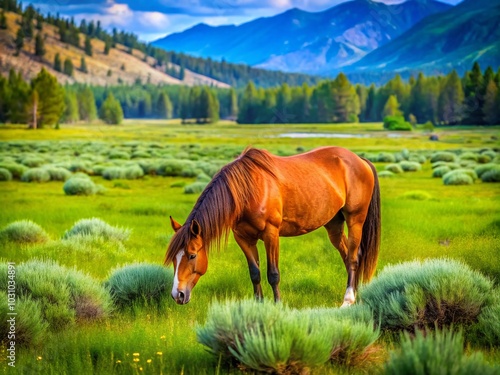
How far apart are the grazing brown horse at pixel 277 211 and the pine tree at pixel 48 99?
90653 millimetres

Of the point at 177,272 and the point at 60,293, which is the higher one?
the point at 177,272

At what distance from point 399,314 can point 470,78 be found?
72216 millimetres

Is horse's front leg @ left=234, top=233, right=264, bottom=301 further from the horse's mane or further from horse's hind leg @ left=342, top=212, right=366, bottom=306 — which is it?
horse's hind leg @ left=342, top=212, right=366, bottom=306

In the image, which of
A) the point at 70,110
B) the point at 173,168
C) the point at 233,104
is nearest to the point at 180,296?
the point at 173,168

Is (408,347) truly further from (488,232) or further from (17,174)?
(17,174)

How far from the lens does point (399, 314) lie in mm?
6949

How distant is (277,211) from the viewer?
8.25 m

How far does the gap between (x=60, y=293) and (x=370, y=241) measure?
494 centimetres

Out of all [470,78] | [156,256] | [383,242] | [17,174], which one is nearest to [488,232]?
[383,242]

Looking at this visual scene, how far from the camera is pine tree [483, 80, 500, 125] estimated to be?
60.1 metres

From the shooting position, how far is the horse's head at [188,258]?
7.11 meters

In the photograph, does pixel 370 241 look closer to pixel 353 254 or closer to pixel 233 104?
pixel 353 254

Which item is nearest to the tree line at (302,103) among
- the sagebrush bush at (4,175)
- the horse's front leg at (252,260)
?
the sagebrush bush at (4,175)

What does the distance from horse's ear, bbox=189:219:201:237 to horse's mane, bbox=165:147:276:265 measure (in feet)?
0.19
